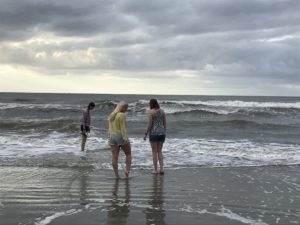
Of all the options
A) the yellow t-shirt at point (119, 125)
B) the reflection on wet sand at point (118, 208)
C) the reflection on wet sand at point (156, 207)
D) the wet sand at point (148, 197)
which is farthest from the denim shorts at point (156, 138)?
the reflection on wet sand at point (118, 208)

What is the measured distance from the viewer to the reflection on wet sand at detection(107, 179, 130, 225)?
6.00 meters

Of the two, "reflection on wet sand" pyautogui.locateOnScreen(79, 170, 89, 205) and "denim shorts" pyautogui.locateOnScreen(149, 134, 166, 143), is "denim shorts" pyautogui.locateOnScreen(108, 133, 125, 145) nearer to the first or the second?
"reflection on wet sand" pyautogui.locateOnScreen(79, 170, 89, 205)

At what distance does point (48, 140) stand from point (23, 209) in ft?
36.8

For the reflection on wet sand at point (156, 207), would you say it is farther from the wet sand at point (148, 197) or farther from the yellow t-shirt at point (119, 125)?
the yellow t-shirt at point (119, 125)

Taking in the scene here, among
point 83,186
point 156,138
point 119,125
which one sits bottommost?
point 83,186

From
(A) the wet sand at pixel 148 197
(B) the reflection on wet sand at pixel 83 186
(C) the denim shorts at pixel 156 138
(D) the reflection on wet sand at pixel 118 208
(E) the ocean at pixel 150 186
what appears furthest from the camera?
(C) the denim shorts at pixel 156 138

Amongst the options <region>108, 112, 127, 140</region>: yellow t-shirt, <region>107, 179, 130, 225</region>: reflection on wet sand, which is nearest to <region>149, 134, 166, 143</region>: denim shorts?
<region>108, 112, 127, 140</region>: yellow t-shirt

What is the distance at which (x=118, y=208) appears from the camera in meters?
6.69

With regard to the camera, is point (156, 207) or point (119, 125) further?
point (119, 125)

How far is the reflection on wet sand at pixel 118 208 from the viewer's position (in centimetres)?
600

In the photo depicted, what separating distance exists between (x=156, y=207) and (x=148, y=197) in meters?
0.78

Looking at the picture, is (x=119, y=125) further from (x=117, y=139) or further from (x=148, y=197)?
(x=148, y=197)

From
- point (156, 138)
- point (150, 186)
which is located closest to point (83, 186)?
point (150, 186)

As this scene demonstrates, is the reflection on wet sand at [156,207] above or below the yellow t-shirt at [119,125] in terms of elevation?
below
